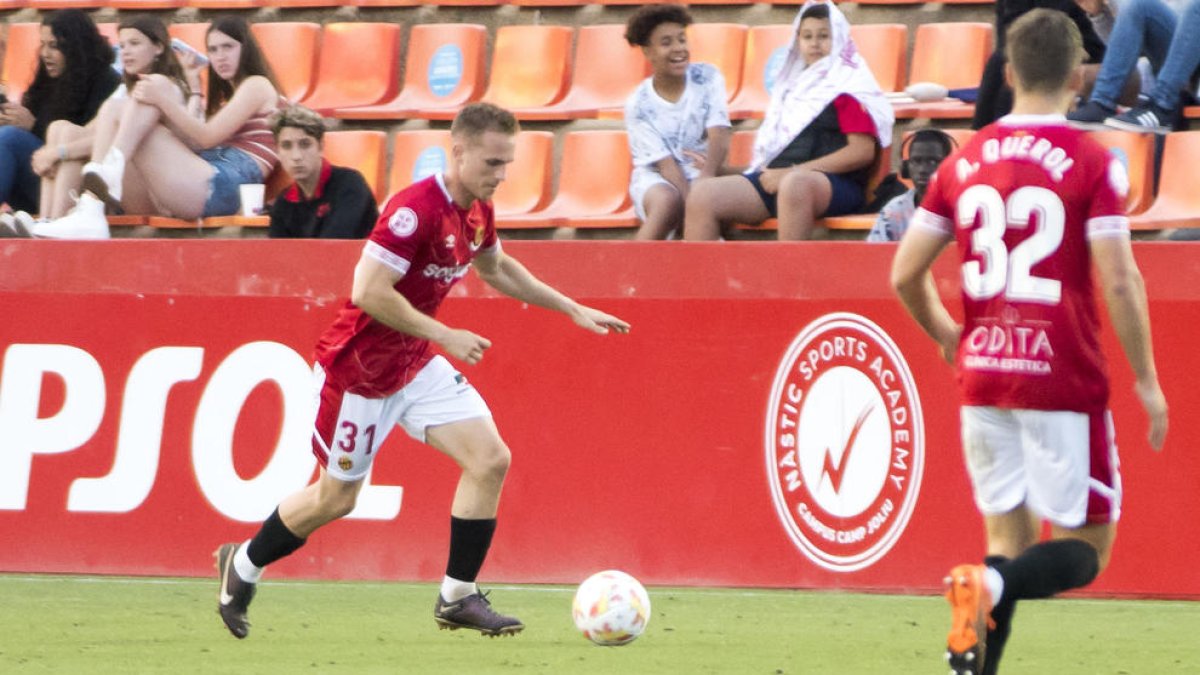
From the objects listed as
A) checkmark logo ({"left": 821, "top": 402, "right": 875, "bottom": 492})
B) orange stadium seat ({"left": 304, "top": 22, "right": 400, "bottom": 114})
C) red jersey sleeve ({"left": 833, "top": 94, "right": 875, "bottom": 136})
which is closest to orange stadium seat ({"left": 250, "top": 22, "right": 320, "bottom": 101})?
orange stadium seat ({"left": 304, "top": 22, "right": 400, "bottom": 114})

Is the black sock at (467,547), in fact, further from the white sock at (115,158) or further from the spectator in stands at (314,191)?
the white sock at (115,158)

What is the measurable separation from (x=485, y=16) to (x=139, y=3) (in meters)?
2.54

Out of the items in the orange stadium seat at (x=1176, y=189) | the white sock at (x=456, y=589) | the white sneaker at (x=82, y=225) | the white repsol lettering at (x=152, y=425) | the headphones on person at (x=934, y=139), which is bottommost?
the white repsol lettering at (x=152, y=425)

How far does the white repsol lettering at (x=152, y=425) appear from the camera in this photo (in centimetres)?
931

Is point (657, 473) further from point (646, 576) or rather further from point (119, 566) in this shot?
point (119, 566)

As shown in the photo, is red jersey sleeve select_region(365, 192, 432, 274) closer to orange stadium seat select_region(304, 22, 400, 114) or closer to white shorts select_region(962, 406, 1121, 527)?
white shorts select_region(962, 406, 1121, 527)

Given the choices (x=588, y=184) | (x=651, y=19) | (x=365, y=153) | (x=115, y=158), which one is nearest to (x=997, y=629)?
(x=651, y=19)

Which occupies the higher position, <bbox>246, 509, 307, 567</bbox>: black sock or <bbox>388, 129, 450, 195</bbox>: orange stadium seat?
<bbox>388, 129, 450, 195</bbox>: orange stadium seat

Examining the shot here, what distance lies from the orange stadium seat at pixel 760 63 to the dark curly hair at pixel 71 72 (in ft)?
11.6

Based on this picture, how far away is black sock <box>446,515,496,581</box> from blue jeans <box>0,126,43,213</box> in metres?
5.24

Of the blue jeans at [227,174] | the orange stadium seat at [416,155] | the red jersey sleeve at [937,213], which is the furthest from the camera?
the orange stadium seat at [416,155]

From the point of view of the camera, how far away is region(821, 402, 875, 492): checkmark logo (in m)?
8.69

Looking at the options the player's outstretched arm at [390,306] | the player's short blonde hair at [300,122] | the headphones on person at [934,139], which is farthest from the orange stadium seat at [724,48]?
the player's outstretched arm at [390,306]

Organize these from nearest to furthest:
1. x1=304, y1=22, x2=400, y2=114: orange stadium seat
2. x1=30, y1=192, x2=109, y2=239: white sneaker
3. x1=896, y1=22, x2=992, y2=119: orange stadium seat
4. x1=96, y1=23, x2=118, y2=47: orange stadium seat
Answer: x1=30, y1=192, x2=109, y2=239: white sneaker, x1=896, y1=22, x2=992, y2=119: orange stadium seat, x1=304, y1=22, x2=400, y2=114: orange stadium seat, x1=96, y1=23, x2=118, y2=47: orange stadium seat
